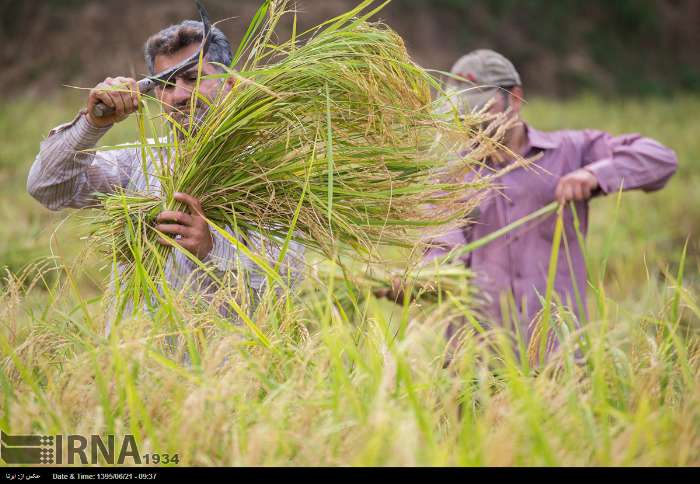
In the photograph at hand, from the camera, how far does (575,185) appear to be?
7.48 feet

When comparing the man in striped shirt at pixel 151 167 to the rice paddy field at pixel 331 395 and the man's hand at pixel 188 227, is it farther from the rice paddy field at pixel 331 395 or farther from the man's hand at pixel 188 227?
the rice paddy field at pixel 331 395

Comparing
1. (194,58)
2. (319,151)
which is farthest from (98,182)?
(319,151)

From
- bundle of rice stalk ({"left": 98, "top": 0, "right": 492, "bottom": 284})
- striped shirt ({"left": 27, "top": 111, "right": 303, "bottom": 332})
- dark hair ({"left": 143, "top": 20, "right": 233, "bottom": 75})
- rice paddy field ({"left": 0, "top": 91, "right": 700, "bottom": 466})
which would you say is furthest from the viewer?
dark hair ({"left": 143, "top": 20, "right": 233, "bottom": 75})

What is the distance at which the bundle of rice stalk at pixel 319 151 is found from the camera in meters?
1.49

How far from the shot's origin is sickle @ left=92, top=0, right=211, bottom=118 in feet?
5.04

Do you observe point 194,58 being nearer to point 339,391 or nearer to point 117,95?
point 117,95

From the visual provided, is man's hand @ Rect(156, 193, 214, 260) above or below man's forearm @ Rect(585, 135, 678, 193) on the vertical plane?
below

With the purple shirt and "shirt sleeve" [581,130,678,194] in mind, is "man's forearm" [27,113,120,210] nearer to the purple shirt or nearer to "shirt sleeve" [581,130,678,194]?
the purple shirt

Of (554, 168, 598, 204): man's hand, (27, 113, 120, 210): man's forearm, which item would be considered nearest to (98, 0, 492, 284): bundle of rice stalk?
(27, 113, 120, 210): man's forearm

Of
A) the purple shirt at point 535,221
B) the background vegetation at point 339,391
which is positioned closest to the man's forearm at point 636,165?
the purple shirt at point 535,221

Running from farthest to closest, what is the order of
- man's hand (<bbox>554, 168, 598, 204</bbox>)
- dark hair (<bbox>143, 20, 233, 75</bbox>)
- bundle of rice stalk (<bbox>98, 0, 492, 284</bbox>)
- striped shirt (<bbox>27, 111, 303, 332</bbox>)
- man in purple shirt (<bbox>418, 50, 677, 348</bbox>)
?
man in purple shirt (<bbox>418, 50, 677, 348</bbox>) < man's hand (<bbox>554, 168, 598, 204</bbox>) < dark hair (<bbox>143, 20, 233, 75</bbox>) < striped shirt (<bbox>27, 111, 303, 332</bbox>) < bundle of rice stalk (<bbox>98, 0, 492, 284</bbox>)

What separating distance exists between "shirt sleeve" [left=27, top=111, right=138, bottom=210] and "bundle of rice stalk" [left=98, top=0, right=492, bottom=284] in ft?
0.49

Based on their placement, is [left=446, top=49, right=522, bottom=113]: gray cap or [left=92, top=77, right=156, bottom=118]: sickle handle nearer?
[left=92, top=77, right=156, bottom=118]: sickle handle
